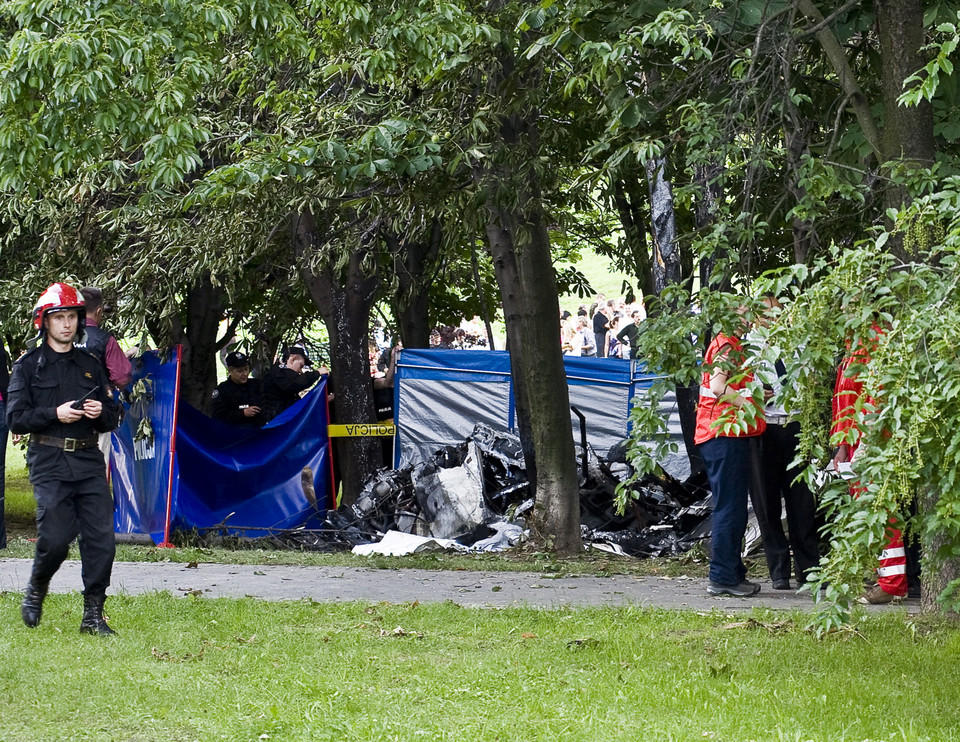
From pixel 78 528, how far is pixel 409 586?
2.58 meters

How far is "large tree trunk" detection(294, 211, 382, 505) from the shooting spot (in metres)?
14.7

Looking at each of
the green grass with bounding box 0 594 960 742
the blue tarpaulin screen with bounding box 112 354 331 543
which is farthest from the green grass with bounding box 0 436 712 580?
the green grass with bounding box 0 594 960 742

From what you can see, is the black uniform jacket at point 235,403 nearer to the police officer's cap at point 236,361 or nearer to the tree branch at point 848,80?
the police officer's cap at point 236,361

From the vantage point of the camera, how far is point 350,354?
14812 millimetres

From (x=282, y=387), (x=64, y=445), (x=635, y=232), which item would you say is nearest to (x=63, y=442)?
(x=64, y=445)

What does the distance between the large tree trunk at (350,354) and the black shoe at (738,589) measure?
268 inches

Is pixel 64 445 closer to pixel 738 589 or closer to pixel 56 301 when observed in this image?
pixel 56 301

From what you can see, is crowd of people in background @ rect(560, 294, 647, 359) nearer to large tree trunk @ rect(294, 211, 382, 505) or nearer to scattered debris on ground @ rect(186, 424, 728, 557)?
large tree trunk @ rect(294, 211, 382, 505)

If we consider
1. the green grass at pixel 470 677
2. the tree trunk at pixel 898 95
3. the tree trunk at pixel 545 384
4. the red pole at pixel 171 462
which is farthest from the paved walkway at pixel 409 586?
the tree trunk at pixel 898 95

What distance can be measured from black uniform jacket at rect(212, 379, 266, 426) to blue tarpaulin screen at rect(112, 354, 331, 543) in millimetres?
255

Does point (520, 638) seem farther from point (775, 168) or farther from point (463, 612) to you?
point (775, 168)

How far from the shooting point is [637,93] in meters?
8.04

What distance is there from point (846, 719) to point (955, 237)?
1.93m

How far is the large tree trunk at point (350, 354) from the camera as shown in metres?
14.7
